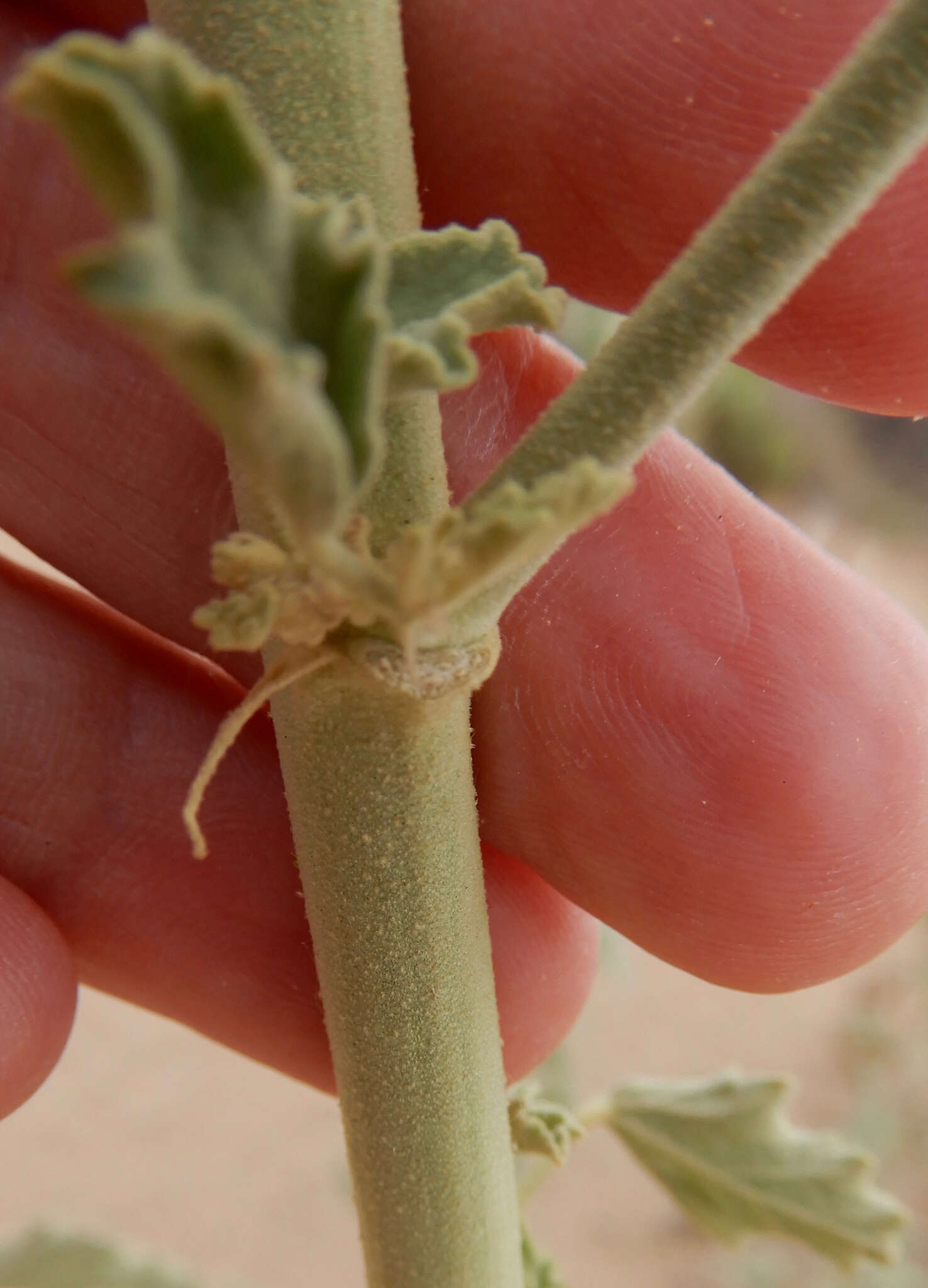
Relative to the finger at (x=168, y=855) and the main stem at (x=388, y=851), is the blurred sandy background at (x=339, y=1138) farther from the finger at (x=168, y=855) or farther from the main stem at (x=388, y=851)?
the main stem at (x=388, y=851)

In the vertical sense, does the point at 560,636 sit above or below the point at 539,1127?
above

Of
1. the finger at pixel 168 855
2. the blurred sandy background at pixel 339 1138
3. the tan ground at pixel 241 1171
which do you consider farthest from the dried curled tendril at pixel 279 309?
the tan ground at pixel 241 1171

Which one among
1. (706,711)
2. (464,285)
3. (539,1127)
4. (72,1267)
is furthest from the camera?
(72,1267)

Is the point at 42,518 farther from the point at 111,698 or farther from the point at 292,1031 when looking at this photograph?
the point at 292,1031

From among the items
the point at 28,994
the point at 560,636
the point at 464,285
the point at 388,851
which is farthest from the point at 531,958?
the point at 464,285

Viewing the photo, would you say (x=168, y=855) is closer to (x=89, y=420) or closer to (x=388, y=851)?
(x=89, y=420)

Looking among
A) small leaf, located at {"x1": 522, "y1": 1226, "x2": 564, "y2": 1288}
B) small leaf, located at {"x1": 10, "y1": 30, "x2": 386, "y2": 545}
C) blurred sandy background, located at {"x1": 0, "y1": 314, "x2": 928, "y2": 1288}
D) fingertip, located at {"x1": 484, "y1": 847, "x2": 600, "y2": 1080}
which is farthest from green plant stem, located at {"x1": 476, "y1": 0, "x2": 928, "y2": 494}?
blurred sandy background, located at {"x1": 0, "y1": 314, "x2": 928, "y2": 1288}

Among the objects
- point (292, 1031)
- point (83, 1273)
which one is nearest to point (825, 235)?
point (292, 1031)

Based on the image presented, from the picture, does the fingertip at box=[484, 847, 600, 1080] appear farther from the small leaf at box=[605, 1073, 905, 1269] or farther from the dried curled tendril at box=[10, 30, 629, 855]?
the dried curled tendril at box=[10, 30, 629, 855]
